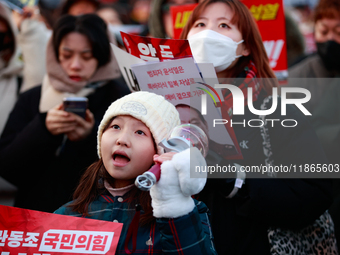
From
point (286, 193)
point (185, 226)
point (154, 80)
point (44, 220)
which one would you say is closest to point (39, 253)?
point (44, 220)

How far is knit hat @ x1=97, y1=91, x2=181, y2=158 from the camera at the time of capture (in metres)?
1.87

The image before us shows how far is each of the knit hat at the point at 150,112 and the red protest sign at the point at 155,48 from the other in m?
0.25

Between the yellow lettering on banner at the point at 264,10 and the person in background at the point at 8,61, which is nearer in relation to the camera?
the yellow lettering on banner at the point at 264,10

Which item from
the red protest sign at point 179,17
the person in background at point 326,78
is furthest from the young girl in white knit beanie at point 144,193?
the person in background at point 326,78

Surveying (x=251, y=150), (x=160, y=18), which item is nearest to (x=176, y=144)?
(x=251, y=150)

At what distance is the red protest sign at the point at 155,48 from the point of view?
2.00 m

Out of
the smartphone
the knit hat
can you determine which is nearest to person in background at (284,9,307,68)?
the smartphone

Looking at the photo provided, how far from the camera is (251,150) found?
7.68 ft

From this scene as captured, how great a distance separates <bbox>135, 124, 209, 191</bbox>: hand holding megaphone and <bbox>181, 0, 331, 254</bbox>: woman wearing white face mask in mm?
381

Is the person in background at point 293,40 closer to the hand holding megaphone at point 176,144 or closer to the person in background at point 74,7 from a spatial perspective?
the person in background at point 74,7

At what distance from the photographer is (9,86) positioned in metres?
3.70

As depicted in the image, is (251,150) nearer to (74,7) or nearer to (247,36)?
(247,36)

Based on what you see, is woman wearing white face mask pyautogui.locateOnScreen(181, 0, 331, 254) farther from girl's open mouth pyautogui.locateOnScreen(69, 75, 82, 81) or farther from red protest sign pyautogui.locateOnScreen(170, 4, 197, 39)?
girl's open mouth pyautogui.locateOnScreen(69, 75, 82, 81)

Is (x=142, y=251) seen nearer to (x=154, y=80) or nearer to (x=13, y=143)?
(x=154, y=80)
